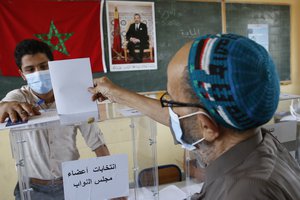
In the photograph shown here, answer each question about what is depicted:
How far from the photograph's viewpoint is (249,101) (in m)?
0.58

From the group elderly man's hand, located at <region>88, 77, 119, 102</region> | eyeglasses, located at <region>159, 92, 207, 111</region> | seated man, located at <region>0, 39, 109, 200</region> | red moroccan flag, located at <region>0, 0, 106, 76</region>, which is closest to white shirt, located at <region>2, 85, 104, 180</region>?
seated man, located at <region>0, 39, 109, 200</region>

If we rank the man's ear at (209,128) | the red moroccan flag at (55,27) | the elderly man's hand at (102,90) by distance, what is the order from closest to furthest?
the man's ear at (209,128), the elderly man's hand at (102,90), the red moroccan flag at (55,27)

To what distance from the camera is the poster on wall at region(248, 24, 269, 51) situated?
3892 millimetres

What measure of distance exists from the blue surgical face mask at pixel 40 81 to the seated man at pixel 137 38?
211 centimetres

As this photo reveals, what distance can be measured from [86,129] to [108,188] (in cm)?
21

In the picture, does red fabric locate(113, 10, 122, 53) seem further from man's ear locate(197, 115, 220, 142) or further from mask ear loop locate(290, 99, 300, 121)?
man's ear locate(197, 115, 220, 142)

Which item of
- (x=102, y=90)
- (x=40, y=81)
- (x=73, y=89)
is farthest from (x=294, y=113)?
(x=40, y=81)

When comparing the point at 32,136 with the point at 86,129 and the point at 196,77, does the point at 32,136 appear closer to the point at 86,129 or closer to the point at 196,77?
the point at 86,129

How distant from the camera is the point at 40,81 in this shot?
1.24 m

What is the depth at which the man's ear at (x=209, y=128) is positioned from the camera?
67 cm

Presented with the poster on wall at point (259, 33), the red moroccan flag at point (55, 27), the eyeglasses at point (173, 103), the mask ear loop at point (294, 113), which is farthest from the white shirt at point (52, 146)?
the poster on wall at point (259, 33)

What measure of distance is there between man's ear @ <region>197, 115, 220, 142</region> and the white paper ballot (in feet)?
1.33

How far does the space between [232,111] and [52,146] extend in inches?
24.4

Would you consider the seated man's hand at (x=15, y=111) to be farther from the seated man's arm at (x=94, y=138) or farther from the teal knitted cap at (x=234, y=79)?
the teal knitted cap at (x=234, y=79)
